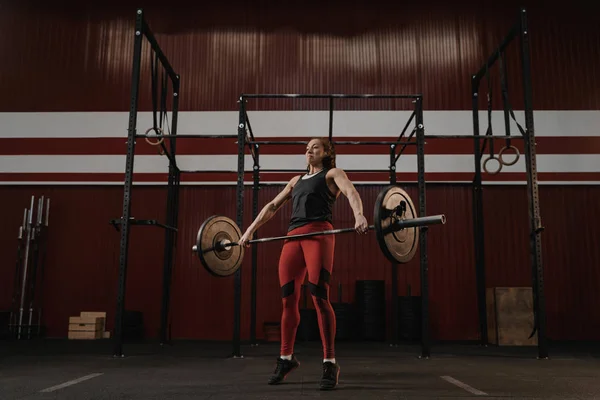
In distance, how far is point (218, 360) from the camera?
4.41m

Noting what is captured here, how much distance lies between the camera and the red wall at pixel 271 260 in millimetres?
6609

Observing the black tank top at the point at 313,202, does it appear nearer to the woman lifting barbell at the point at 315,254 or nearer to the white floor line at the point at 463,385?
the woman lifting barbell at the point at 315,254

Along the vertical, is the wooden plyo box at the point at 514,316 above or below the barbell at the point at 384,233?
below

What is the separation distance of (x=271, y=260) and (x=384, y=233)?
13.6 ft

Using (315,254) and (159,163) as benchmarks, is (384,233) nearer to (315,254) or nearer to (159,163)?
(315,254)

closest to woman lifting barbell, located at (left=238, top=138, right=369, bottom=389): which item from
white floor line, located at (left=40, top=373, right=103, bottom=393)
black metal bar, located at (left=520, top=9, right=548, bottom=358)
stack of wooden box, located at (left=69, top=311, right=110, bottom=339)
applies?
white floor line, located at (left=40, top=373, right=103, bottom=393)

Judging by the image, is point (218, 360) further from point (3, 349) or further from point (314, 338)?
point (3, 349)

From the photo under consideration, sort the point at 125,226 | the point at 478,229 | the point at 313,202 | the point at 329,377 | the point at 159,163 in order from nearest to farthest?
the point at 329,377
the point at 313,202
the point at 125,226
the point at 478,229
the point at 159,163

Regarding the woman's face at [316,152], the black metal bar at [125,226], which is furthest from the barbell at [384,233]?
the black metal bar at [125,226]

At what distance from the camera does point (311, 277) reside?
3045mm

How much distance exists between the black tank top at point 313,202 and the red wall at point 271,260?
11.9 ft

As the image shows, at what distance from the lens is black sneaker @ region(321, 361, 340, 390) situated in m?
2.91

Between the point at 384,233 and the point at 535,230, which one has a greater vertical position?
the point at 535,230

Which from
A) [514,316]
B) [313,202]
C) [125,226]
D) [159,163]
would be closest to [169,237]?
[125,226]
